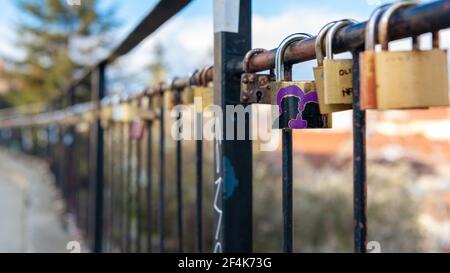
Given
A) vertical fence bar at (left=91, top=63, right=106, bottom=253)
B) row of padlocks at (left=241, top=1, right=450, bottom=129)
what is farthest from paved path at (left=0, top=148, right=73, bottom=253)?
row of padlocks at (left=241, top=1, right=450, bottom=129)

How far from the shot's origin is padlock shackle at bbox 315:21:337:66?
2.57 ft

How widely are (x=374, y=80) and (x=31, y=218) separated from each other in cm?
410

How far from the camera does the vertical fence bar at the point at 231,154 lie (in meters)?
1.14

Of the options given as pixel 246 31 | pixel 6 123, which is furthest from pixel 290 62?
pixel 6 123

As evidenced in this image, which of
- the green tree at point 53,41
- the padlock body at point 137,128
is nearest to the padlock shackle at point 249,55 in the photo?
the padlock body at point 137,128

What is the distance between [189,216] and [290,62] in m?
3.61

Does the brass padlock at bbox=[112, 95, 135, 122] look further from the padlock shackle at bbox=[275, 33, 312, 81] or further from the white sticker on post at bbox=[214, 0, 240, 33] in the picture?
the padlock shackle at bbox=[275, 33, 312, 81]

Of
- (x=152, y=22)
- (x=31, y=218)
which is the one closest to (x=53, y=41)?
(x=31, y=218)

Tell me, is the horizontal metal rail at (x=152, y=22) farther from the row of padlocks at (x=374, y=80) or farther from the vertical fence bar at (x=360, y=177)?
the vertical fence bar at (x=360, y=177)

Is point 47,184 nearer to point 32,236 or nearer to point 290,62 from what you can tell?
point 32,236

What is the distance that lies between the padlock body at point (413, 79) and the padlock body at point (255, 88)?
43 cm

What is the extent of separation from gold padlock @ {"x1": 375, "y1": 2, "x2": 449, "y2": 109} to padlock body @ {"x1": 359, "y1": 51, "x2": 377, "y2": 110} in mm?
11

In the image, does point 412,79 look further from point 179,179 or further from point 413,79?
point 179,179

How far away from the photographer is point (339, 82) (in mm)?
735
